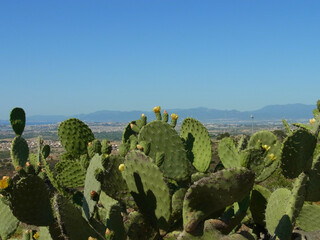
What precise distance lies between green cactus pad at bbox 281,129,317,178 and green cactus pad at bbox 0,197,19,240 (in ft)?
6.02

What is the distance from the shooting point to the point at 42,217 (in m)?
2.15

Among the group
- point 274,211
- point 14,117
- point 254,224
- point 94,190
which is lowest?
point 254,224

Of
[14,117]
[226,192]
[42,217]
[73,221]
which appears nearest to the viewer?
[226,192]

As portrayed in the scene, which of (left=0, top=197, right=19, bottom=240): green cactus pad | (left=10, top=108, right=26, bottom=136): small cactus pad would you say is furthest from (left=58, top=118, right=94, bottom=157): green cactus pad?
(left=0, top=197, right=19, bottom=240): green cactus pad

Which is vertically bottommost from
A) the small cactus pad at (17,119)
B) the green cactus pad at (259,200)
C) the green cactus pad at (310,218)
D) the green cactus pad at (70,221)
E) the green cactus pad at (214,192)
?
the green cactus pad at (310,218)

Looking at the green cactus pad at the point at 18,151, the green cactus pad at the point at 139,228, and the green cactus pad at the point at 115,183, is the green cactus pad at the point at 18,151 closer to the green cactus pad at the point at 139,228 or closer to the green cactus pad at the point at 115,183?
the green cactus pad at the point at 115,183

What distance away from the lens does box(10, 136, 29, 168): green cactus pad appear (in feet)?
9.48

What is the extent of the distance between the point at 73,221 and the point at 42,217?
27 centimetres

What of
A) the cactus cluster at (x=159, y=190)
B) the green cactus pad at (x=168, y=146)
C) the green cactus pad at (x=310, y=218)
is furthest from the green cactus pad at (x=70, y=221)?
the green cactus pad at (x=310, y=218)

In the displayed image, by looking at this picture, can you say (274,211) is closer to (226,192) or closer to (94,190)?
(226,192)

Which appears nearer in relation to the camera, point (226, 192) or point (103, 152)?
point (226, 192)

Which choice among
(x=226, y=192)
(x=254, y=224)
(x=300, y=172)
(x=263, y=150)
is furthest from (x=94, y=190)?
(x=254, y=224)

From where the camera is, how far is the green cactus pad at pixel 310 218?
9.28 ft

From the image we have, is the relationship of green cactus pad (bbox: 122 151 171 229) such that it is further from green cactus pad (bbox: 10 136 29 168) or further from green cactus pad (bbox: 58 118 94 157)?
green cactus pad (bbox: 10 136 29 168)
